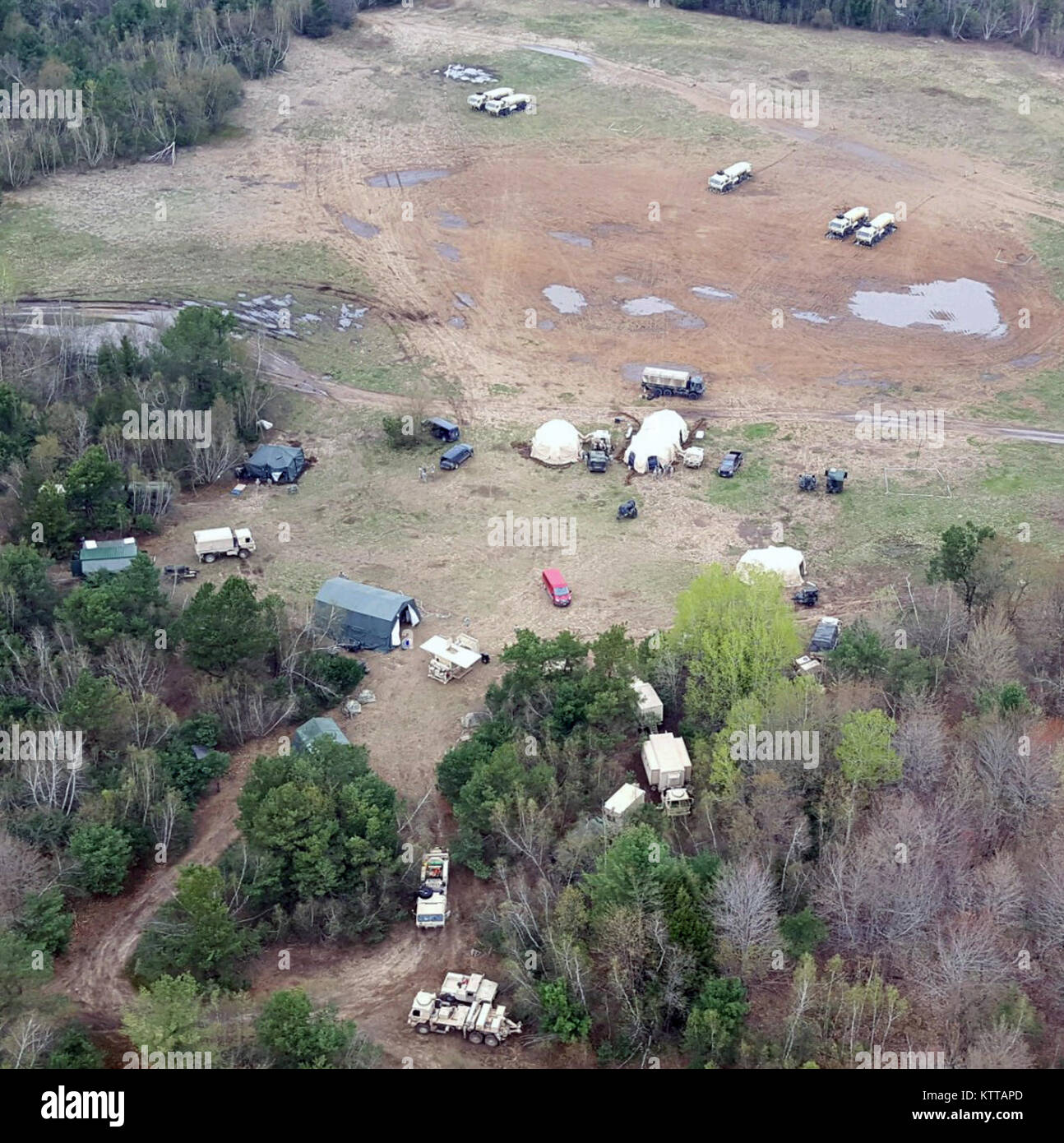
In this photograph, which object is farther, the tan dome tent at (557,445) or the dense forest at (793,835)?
the tan dome tent at (557,445)

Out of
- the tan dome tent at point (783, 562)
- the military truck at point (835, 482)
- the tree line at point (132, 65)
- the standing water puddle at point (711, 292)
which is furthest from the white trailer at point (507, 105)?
the tan dome tent at point (783, 562)

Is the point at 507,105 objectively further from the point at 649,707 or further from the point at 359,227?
the point at 649,707

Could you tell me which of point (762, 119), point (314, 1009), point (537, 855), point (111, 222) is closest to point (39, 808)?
point (314, 1009)

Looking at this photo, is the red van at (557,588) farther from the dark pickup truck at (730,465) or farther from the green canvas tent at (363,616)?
the dark pickup truck at (730,465)

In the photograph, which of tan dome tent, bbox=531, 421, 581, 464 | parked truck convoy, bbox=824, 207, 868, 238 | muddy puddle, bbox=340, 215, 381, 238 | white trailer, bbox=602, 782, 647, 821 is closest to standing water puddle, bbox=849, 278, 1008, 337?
parked truck convoy, bbox=824, 207, 868, 238

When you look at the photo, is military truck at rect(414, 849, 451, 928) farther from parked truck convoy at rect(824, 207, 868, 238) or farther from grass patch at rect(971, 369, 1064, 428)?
parked truck convoy at rect(824, 207, 868, 238)

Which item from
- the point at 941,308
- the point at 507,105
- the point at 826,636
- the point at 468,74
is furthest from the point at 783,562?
the point at 468,74

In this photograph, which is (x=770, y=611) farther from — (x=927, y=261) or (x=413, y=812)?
(x=927, y=261)
